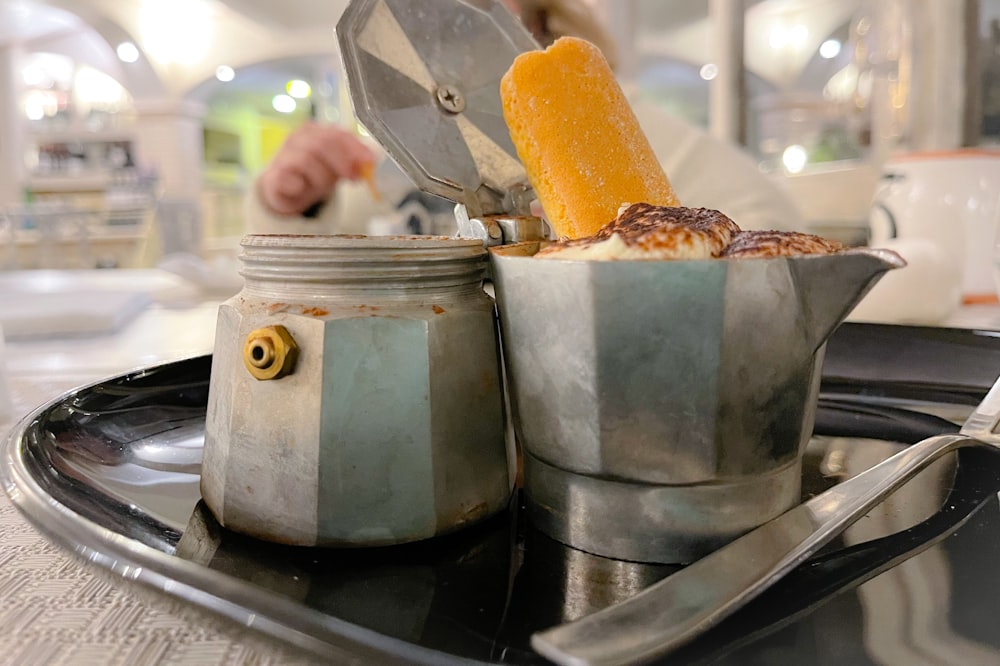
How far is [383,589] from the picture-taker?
19 cm

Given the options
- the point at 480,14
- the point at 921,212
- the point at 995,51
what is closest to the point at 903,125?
the point at 995,51

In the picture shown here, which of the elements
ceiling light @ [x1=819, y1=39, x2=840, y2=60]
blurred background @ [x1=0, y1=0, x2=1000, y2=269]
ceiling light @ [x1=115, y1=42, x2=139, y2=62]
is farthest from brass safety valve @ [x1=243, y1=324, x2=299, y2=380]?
ceiling light @ [x1=115, y1=42, x2=139, y2=62]

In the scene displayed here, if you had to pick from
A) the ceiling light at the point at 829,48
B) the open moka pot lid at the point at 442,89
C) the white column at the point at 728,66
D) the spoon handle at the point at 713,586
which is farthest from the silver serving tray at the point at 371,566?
the ceiling light at the point at 829,48

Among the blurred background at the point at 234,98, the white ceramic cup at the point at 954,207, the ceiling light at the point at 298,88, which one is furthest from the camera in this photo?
the ceiling light at the point at 298,88

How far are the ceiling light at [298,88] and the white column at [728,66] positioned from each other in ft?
15.4

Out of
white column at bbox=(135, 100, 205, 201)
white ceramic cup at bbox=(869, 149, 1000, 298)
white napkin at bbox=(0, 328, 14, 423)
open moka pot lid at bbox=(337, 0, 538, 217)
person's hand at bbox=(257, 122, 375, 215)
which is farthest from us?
white column at bbox=(135, 100, 205, 201)

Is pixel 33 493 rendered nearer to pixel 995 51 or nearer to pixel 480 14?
pixel 480 14

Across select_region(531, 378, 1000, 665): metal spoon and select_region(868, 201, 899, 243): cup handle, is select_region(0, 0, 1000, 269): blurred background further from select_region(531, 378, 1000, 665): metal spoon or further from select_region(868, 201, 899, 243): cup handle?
select_region(531, 378, 1000, 665): metal spoon

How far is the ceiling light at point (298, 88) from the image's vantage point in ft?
18.8

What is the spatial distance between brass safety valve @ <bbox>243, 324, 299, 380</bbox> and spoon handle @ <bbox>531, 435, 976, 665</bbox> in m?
0.11

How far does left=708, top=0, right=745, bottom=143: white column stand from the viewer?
60.6 inches

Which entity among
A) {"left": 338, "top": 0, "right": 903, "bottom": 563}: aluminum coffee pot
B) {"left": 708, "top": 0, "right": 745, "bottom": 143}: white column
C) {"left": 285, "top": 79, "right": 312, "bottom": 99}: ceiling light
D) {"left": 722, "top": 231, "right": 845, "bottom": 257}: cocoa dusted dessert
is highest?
{"left": 285, "top": 79, "right": 312, "bottom": 99}: ceiling light

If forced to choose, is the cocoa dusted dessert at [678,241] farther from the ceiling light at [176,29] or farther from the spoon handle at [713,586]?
the ceiling light at [176,29]

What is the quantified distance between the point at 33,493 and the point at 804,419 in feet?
0.70
